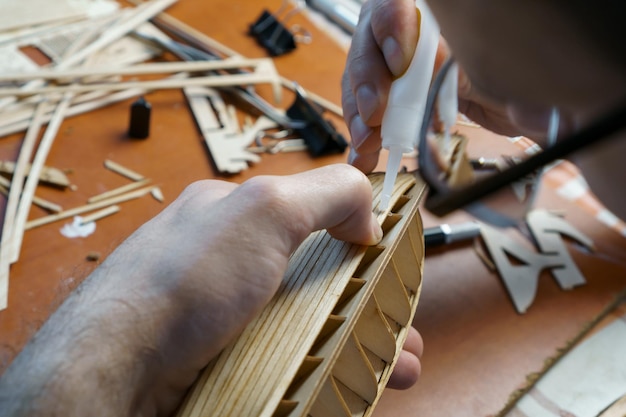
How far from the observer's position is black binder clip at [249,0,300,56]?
8.63 feet

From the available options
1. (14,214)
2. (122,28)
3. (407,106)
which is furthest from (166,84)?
(407,106)

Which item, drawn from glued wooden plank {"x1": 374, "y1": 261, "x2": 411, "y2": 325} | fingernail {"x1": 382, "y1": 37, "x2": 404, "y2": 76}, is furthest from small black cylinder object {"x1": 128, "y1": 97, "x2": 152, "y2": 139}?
glued wooden plank {"x1": 374, "y1": 261, "x2": 411, "y2": 325}

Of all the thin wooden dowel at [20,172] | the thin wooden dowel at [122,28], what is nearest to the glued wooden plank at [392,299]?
the thin wooden dowel at [20,172]

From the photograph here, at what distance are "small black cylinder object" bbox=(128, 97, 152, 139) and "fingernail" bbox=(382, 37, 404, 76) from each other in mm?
1037

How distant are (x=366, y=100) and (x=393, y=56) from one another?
0.41 ft

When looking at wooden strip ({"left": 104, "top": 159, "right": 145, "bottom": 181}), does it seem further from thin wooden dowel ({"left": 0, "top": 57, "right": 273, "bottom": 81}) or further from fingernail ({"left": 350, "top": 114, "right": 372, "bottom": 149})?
fingernail ({"left": 350, "top": 114, "right": 372, "bottom": 149})

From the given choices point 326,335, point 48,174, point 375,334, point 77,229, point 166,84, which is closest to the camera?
point 326,335

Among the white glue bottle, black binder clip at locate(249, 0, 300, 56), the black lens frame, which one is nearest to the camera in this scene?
the black lens frame

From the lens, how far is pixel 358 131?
1478 mm

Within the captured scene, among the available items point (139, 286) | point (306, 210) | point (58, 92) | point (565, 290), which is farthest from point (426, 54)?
point (58, 92)

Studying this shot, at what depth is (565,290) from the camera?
185 cm

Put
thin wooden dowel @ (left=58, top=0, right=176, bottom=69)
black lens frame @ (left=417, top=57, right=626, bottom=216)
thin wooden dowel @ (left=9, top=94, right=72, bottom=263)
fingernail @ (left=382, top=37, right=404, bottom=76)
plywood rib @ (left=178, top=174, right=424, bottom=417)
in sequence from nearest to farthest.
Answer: black lens frame @ (left=417, top=57, right=626, bottom=216), plywood rib @ (left=178, top=174, right=424, bottom=417), fingernail @ (left=382, top=37, right=404, bottom=76), thin wooden dowel @ (left=9, top=94, right=72, bottom=263), thin wooden dowel @ (left=58, top=0, right=176, bottom=69)

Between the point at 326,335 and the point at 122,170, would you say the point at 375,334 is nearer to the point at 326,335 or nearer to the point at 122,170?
the point at 326,335

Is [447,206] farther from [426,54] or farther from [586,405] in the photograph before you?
[586,405]
